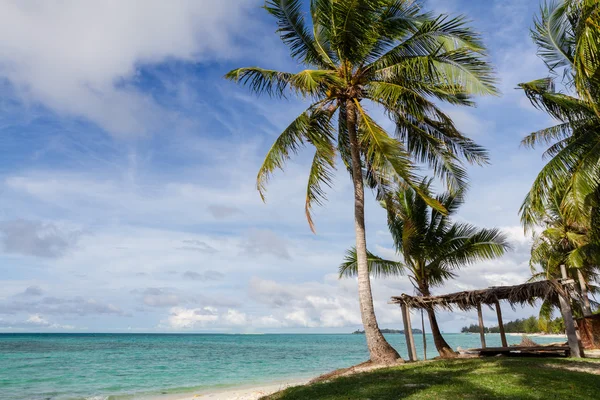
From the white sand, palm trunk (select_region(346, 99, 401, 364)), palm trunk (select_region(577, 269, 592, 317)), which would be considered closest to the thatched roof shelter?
palm trunk (select_region(346, 99, 401, 364))

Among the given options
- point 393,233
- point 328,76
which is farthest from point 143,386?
point 328,76

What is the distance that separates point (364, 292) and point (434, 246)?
5.88 m

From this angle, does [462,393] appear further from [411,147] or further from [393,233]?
[393,233]

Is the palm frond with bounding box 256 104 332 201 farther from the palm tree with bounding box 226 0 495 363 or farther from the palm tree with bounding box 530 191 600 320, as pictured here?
the palm tree with bounding box 530 191 600 320

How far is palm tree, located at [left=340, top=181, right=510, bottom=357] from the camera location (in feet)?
55.0

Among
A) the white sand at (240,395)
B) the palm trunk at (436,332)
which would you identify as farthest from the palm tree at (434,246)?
the white sand at (240,395)

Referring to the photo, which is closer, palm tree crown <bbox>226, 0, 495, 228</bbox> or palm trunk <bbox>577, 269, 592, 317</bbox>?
palm tree crown <bbox>226, 0, 495, 228</bbox>

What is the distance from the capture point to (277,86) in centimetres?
1362

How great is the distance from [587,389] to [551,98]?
7.49m

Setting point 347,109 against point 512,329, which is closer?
point 347,109

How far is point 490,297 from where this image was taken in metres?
14.7

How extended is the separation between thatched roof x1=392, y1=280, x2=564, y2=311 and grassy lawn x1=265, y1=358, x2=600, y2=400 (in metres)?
2.35

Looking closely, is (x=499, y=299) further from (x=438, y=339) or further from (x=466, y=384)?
(x=466, y=384)

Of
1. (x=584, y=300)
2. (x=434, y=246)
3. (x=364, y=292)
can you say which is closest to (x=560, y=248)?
(x=584, y=300)
